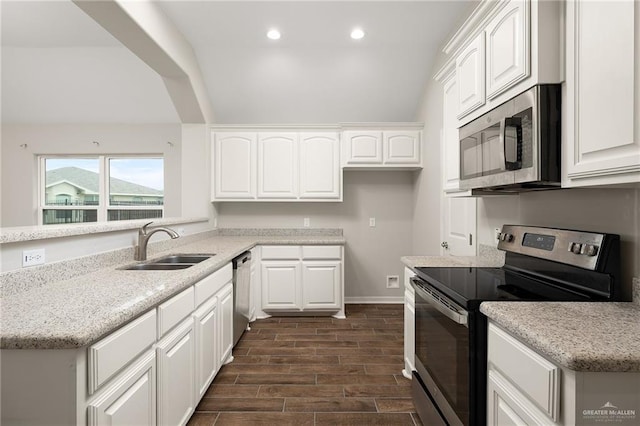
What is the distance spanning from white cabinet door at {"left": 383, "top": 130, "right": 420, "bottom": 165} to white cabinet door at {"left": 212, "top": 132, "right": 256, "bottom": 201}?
1.63 m

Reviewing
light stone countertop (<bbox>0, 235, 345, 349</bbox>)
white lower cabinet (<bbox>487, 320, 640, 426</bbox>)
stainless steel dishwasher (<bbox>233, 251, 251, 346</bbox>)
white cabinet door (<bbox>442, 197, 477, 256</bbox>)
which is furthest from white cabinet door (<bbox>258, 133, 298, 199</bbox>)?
white lower cabinet (<bbox>487, 320, 640, 426</bbox>)

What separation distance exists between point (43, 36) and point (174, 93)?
1.46 m

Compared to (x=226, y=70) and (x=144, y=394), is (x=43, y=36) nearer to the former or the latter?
(x=226, y=70)

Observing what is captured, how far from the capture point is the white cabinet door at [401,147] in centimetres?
412

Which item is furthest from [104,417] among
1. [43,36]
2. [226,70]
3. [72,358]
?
[43,36]

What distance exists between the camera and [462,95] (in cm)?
211


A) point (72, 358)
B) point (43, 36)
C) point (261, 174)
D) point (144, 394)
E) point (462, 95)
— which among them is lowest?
point (144, 394)

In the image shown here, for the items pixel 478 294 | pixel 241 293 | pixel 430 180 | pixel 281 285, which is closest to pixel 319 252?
pixel 281 285

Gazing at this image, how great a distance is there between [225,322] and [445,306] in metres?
1.78

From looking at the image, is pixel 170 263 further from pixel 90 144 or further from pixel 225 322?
pixel 90 144

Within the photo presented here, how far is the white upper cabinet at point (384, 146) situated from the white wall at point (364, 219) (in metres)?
0.41

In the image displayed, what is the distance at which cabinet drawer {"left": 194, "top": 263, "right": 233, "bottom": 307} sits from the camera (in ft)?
6.86

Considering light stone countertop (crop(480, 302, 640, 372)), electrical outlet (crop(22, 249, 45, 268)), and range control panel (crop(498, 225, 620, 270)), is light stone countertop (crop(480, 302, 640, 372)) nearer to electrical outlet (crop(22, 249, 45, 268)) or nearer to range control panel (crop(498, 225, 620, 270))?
range control panel (crop(498, 225, 620, 270))

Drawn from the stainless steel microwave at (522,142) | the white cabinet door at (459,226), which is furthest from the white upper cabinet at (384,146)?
the stainless steel microwave at (522,142)
